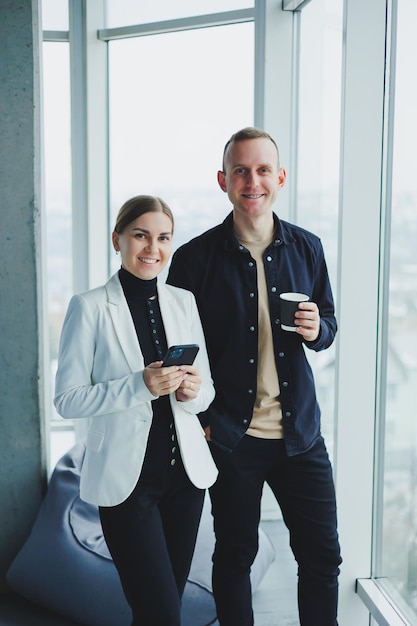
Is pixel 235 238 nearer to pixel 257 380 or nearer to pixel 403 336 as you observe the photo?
pixel 257 380

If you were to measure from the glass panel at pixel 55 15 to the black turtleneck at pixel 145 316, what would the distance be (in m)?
2.75

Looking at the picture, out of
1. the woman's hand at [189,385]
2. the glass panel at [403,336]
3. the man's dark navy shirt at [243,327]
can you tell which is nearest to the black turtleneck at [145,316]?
the woman's hand at [189,385]

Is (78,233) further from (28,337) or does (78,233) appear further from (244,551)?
(244,551)

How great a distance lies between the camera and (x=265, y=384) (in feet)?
7.20

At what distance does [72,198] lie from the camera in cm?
439

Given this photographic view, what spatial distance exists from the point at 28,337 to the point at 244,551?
4.26 ft

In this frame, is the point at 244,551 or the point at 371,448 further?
the point at 371,448

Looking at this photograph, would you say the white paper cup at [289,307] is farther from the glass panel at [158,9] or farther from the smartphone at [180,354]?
the glass panel at [158,9]

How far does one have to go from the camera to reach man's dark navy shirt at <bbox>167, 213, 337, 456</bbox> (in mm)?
2168

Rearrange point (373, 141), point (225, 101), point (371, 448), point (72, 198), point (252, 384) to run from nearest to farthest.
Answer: point (252, 384), point (373, 141), point (371, 448), point (225, 101), point (72, 198)

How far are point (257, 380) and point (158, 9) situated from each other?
2654 millimetres

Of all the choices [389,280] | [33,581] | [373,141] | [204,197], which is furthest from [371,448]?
[204,197]

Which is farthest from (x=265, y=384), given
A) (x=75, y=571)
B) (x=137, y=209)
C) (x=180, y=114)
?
(x=180, y=114)

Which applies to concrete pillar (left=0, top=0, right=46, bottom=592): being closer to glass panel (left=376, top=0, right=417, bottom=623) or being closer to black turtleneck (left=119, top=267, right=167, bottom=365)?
black turtleneck (left=119, top=267, right=167, bottom=365)
